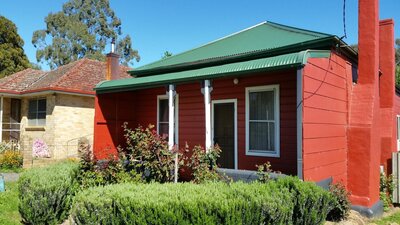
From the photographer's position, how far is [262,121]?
9000 millimetres

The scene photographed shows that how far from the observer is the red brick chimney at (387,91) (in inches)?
396

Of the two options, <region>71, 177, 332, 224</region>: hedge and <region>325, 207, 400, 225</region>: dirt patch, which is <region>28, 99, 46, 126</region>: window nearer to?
<region>71, 177, 332, 224</region>: hedge

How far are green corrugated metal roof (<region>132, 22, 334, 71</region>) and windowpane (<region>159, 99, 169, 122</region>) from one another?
4.20 ft

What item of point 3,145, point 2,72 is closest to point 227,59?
point 3,145

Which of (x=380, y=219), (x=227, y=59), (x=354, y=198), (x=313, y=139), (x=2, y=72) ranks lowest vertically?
(x=380, y=219)

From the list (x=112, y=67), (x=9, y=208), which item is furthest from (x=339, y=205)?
(x=112, y=67)

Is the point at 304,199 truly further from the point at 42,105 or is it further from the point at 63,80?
the point at 42,105

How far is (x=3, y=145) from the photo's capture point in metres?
17.4

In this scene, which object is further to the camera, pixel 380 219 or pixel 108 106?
pixel 108 106

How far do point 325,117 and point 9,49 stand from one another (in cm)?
3312

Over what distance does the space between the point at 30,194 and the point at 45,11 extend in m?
42.1

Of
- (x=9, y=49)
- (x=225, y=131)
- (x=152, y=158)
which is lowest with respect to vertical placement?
(x=152, y=158)

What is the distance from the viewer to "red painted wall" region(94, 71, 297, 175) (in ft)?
28.0

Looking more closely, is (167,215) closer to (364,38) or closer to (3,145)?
(364,38)
